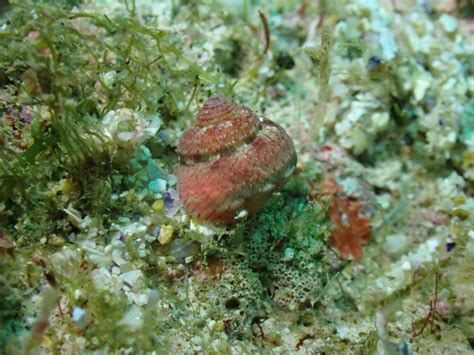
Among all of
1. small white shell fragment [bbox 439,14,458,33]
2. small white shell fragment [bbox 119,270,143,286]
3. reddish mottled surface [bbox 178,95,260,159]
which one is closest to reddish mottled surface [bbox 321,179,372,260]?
reddish mottled surface [bbox 178,95,260,159]

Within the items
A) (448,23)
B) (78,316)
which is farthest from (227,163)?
(448,23)

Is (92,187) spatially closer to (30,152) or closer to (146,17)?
(30,152)

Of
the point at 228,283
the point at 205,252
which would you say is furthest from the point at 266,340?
the point at 205,252

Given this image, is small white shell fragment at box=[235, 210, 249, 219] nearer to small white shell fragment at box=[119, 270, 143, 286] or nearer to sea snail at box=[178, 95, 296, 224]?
sea snail at box=[178, 95, 296, 224]

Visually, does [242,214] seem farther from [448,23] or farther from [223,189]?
[448,23]

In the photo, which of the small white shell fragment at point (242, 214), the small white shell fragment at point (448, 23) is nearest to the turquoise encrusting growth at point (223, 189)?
the small white shell fragment at point (242, 214)

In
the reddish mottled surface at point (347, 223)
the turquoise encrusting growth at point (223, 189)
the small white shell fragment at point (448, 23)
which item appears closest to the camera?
the turquoise encrusting growth at point (223, 189)

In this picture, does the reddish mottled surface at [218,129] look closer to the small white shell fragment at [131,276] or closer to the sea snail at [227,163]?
the sea snail at [227,163]
